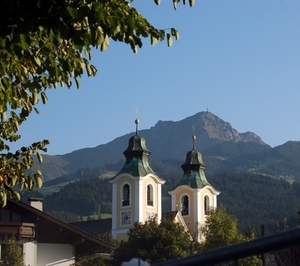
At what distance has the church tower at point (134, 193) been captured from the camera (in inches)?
3100

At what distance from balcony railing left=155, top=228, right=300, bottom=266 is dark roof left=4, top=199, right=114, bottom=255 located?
89.3 ft

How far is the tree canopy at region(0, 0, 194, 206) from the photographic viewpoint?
5.62 m

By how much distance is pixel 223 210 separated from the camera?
57.8m

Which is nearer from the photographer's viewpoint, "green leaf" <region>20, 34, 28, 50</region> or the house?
"green leaf" <region>20, 34, 28, 50</region>

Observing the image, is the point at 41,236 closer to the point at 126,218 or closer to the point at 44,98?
the point at 44,98

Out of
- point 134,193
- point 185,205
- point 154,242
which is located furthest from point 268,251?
point 185,205

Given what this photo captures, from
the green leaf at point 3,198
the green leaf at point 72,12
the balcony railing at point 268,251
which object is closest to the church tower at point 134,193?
the green leaf at point 3,198

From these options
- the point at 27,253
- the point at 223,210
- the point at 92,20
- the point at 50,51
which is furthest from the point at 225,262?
the point at 223,210

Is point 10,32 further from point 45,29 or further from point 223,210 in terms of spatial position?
point 223,210

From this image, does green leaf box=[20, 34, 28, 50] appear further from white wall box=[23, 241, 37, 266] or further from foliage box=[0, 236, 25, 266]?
white wall box=[23, 241, 37, 266]

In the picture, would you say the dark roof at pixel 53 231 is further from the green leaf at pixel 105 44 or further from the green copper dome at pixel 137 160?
the green copper dome at pixel 137 160

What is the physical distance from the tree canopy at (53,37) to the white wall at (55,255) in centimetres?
2429

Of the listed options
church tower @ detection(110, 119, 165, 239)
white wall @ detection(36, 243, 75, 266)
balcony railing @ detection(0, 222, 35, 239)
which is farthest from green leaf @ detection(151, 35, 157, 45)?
church tower @ detection(110, 119, 165, 239)

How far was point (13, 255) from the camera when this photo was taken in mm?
29469
